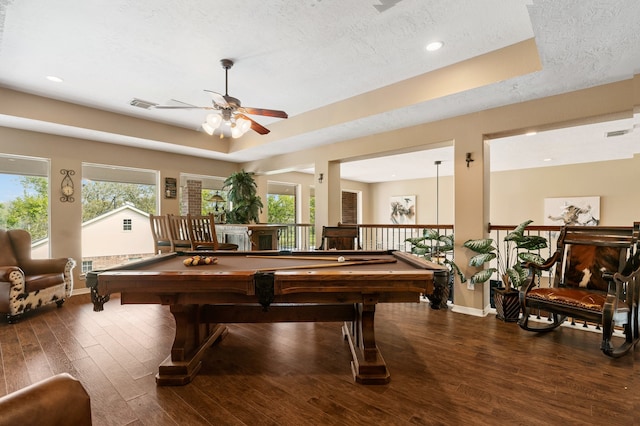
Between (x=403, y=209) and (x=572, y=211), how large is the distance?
4512mm

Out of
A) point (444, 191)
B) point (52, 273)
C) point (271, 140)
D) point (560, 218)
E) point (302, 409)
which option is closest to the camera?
point (302, 409)

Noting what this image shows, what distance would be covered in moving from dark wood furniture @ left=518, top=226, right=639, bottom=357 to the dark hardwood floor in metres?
0.24

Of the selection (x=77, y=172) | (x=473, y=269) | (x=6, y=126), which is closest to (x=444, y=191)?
(x=473, y=269)

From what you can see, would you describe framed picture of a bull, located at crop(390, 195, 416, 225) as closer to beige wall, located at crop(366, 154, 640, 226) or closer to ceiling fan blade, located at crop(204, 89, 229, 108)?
beige wall, located at crop(366, 154, 640, 226)

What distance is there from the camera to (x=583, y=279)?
2889 mm

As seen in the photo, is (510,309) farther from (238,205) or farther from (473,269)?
(238,205)

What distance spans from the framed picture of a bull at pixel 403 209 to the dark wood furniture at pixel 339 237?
6374 millimetres

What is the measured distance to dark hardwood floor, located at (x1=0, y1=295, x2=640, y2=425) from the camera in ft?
5.72

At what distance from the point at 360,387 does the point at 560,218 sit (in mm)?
7759

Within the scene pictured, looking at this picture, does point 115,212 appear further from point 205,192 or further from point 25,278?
point 25,278

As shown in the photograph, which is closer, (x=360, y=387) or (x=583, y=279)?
(x=360, y=387)

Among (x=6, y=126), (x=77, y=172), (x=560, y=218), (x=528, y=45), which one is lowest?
(x=560, y=218)

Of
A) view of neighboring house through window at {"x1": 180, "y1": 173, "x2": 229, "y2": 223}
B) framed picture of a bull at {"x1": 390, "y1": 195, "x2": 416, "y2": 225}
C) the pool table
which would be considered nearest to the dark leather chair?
the pool table

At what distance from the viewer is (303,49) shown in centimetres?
289
